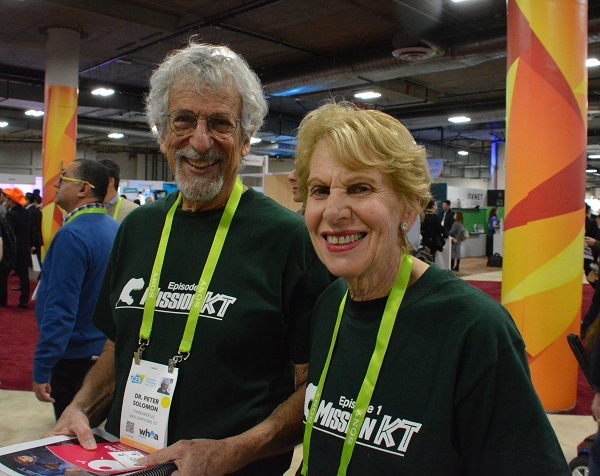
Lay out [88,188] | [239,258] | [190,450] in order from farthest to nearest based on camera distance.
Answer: [88,188] → [239,258] → [190,450]

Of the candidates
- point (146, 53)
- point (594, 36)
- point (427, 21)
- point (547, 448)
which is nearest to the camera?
point (547, 448)

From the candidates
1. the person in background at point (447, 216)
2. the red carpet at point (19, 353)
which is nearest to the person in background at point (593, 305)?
the red carpet at point (19, 353)

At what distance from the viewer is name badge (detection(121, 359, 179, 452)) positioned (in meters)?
1.32

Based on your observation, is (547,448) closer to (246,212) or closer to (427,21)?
(246,212)

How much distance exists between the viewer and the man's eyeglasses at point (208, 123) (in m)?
1.41

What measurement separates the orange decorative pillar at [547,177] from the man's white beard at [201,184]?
324cm

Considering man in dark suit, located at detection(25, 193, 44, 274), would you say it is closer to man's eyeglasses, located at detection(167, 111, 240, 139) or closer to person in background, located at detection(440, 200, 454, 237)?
person in background, located at detection(440, 200, 454, 237)

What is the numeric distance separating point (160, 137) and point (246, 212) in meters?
0.34

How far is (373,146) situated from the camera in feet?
3.59

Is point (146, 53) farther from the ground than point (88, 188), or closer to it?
farther from the ground

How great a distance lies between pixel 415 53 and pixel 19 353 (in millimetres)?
6531

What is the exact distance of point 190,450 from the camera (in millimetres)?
1173

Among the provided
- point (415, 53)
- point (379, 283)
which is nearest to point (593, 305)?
point (379, 283)

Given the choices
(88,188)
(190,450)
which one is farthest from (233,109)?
(88,188)
